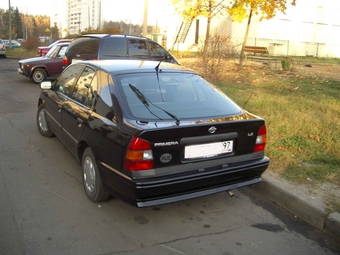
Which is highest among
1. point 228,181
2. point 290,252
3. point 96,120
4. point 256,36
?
point 256,36

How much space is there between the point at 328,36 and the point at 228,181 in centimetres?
3542

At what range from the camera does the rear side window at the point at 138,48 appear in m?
10.3

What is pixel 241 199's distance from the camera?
432cm

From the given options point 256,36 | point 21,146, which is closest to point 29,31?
point 256,36

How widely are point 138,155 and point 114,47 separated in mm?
7359

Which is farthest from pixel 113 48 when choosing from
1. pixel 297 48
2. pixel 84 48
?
pixel 297 48

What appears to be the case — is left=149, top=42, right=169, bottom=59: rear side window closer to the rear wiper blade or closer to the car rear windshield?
the car rear windshield

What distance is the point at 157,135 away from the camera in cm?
321

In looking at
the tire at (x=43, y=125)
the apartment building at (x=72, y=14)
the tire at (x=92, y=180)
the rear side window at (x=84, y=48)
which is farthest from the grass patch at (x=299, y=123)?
the apartment building at (x=72, y=14)

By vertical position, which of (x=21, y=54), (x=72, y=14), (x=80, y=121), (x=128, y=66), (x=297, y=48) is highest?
(x=72, y=14)

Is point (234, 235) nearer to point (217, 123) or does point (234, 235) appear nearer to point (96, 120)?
point (217, 123)

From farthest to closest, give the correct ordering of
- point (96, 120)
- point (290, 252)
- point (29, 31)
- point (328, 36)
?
→ 1. point (29, 31)
2. point (328, 36)
3. point (96, 120)
4. point (290, 252)

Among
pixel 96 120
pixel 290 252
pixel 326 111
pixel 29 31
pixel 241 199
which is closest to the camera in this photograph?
pixel 290 252

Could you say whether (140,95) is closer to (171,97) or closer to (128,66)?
(171,97)
